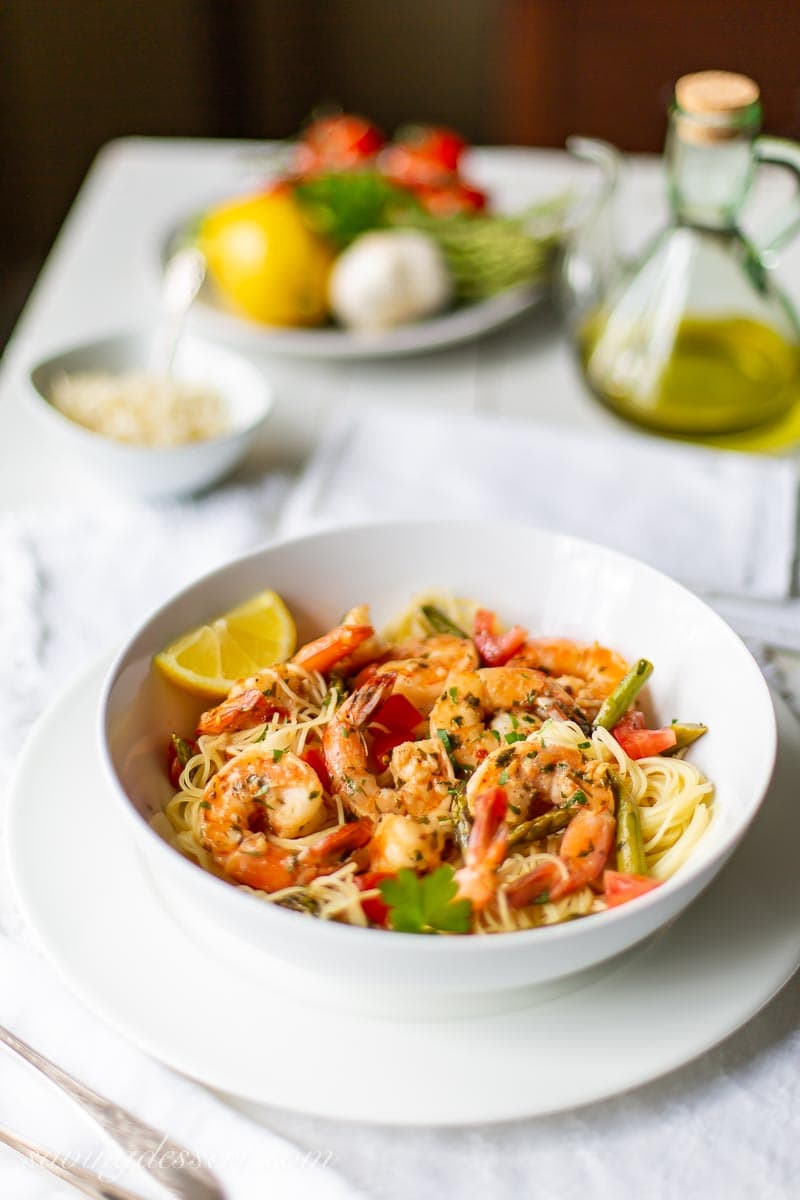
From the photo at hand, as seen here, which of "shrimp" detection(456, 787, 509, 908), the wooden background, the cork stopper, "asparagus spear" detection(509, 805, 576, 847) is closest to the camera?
"shrimp" detection(456, 787, 509, 908)

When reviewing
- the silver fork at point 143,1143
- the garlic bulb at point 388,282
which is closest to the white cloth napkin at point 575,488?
the garlic bulb at point 388,282

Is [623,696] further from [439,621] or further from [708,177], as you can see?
[708,177]

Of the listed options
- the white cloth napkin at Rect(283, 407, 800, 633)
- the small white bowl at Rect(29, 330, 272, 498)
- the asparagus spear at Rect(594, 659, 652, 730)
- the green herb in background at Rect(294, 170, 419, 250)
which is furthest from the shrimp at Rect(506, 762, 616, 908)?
the green herb in background at Rect(294, 170, 419, 250)

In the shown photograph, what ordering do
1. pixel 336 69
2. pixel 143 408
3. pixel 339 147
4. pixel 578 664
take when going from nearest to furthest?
pixel 578 664, pixel 143 408, pixel 339 147, pixel 336 69

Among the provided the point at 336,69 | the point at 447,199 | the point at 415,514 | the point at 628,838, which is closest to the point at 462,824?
the point at 628,838

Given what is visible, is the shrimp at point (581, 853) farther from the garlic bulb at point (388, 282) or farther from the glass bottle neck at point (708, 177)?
the garlic bulb at point (388, 282)

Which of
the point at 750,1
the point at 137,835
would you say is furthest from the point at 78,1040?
the point at 750,1

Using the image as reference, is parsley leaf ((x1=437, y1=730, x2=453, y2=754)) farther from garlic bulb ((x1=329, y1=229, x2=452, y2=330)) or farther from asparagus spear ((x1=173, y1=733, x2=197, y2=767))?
garlic bulb ((x1=329, y1=229, x2=452, y2=330))
